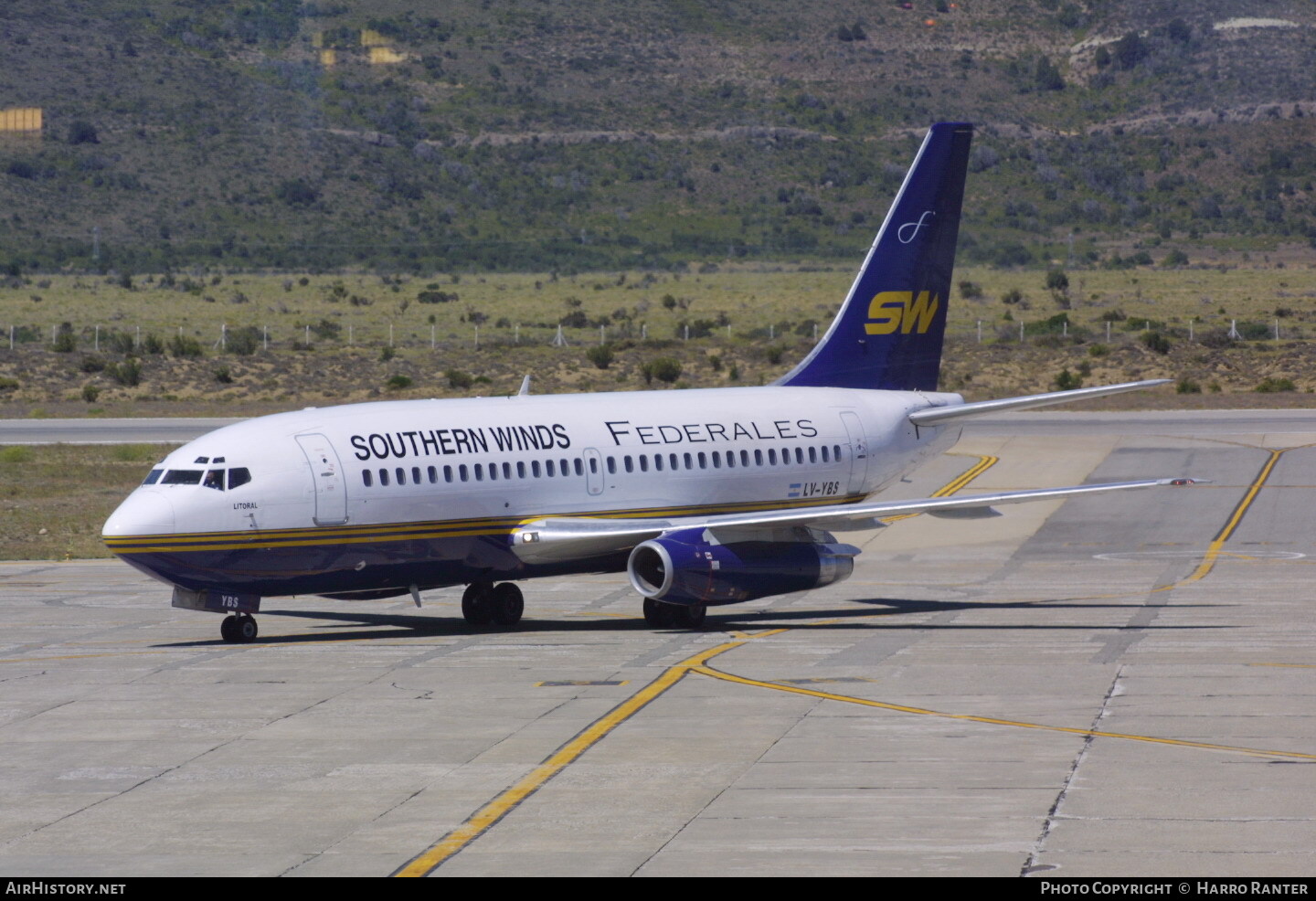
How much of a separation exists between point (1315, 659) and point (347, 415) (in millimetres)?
15410

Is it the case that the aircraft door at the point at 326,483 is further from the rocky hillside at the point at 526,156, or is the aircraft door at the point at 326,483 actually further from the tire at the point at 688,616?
the rocky hillside at the point at 526,156

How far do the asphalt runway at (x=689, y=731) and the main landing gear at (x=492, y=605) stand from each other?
51 centimetres

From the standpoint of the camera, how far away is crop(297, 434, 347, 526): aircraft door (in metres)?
30.5

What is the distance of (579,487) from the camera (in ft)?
110

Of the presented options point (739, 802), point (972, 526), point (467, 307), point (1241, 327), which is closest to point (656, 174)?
point (467, 307)

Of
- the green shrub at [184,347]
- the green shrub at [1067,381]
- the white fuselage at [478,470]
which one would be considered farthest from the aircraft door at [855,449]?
the green shrub at [184,347]

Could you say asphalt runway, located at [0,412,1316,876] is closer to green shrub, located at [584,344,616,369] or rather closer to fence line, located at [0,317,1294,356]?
green shrub, located at [584,344,616,369]

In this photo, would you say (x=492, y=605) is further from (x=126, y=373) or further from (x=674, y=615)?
(x=126, y=373)

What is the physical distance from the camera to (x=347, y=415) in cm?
3189

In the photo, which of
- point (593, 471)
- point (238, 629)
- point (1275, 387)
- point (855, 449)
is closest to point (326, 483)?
point (238, 629)

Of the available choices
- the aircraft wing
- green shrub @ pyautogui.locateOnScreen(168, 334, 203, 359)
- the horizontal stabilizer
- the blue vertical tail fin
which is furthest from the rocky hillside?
the aircraft wing

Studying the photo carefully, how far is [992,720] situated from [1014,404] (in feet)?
41.8

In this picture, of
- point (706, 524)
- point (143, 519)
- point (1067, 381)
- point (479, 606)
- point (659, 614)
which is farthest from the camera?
point (1067, 381)

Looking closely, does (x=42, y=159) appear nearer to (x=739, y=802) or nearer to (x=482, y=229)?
(x=482, y=229)
